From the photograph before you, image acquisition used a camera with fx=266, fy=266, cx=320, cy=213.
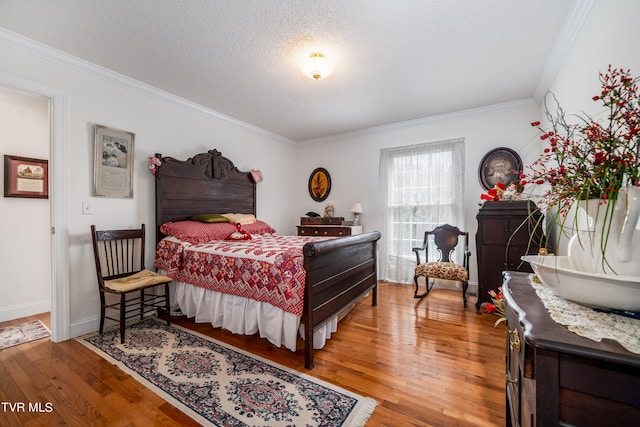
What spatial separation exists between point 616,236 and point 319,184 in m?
4.58

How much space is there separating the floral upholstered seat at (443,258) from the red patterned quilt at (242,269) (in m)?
1.87

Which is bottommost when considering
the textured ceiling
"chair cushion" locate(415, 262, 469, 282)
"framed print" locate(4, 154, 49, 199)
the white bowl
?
"chair cushion" locate(415, 262, 469, 282)

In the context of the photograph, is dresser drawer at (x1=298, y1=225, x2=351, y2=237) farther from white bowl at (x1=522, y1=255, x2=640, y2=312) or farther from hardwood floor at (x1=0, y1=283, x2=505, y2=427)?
white bowl at (x1=522, y1=255, x2=640, y2=312)

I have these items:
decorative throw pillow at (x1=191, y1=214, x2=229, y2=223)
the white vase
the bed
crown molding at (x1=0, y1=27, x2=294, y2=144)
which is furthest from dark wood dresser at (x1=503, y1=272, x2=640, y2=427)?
crown molding at (x1=0, y1=27, x2=294, y2=144)

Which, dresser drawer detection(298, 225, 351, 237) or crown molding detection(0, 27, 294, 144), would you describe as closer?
crown molding detection(0, 27, 294, 144)

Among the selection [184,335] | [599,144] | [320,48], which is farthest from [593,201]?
[184,335]

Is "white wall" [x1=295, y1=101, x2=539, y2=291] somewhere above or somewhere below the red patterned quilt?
above

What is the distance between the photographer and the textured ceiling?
6.31 ft

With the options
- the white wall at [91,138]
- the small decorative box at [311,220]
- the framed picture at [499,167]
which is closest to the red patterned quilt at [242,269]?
the white wall at [91,138]

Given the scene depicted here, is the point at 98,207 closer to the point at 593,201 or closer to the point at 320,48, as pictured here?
the point at 320,48

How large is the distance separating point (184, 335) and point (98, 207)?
156 centimetres

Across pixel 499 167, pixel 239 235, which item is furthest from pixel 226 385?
pixel 499 167

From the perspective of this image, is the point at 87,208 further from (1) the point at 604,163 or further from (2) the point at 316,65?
(1) the point at 604,163

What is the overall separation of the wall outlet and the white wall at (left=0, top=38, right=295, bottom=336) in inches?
1.1
